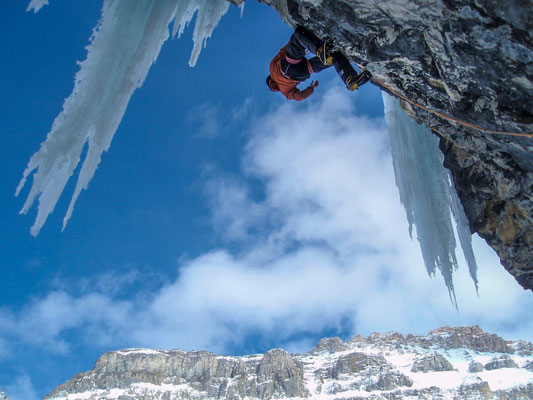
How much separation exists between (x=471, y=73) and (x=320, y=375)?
140828mm

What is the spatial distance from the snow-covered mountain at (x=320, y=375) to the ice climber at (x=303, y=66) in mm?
120310

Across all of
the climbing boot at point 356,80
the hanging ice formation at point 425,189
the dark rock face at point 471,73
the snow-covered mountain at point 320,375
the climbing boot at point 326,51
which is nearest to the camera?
the dark rock face at point 471,73

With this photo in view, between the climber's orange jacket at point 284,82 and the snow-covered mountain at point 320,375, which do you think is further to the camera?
the snow-covered mountain at point 320,375

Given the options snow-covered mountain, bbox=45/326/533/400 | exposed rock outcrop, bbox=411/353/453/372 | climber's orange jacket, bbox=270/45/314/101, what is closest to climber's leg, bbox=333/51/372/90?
climber's orange jacket, bbox=270/45/314/101

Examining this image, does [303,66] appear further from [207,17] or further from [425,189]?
[425,189]

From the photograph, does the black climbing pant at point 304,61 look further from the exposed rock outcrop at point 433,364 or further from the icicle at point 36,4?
the exposed rock outcrop at point 433,364

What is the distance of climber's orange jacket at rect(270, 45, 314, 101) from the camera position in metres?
5.93

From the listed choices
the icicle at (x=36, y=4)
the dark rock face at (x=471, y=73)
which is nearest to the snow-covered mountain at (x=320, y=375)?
the dark rock face at (x=471, y=73)

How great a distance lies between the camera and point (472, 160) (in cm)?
578

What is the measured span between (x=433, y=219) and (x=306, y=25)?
17.1 feet

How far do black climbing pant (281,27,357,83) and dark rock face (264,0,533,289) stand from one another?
0.19 metres

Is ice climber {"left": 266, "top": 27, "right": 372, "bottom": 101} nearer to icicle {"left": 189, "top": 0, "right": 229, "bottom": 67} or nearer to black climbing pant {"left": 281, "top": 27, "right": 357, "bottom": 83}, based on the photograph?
black climbing pant {"left": 281, "top": 27, "right": 357, "bottom": 83}

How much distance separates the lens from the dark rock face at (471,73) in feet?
10.9

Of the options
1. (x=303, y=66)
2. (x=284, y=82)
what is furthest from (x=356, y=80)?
(x=284, y=82)
